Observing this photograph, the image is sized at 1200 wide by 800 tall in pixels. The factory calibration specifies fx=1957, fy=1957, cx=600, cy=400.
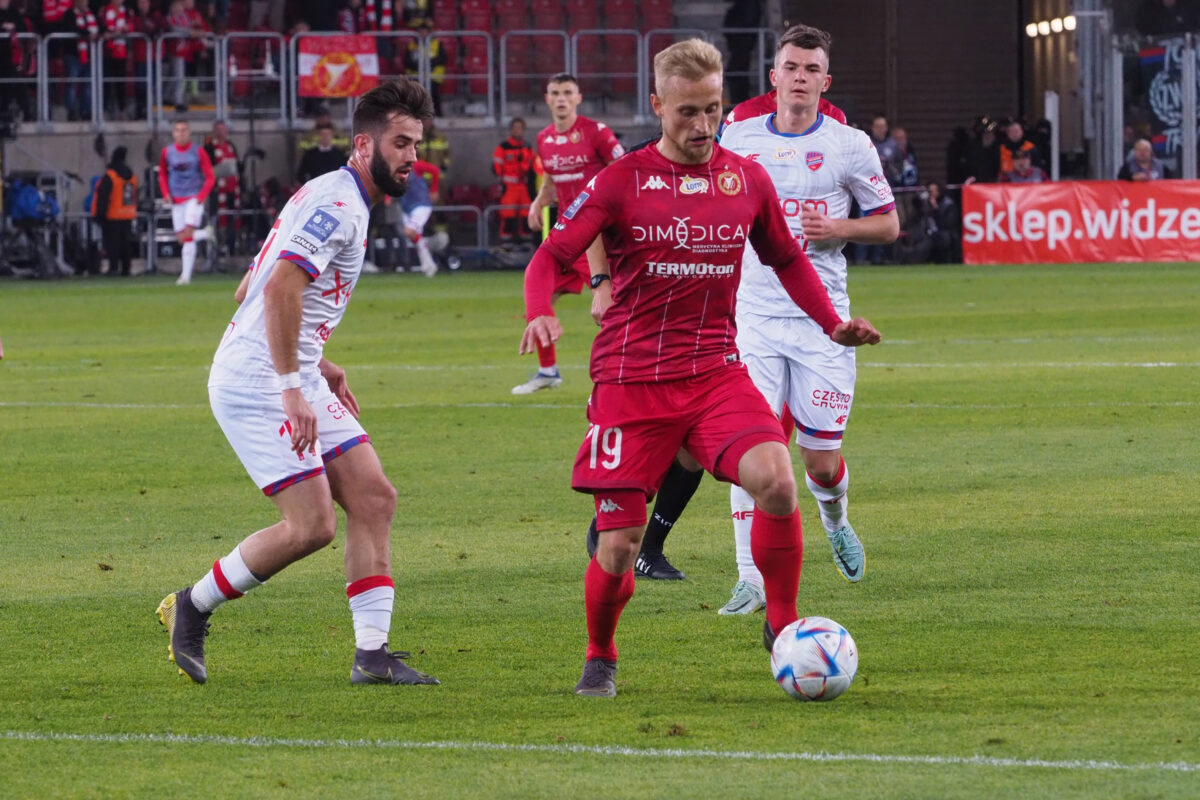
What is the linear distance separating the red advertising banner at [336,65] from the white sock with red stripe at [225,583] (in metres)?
25.3

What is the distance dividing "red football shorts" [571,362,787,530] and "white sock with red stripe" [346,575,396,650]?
783 millimetres

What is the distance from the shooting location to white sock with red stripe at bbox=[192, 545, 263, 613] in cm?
629

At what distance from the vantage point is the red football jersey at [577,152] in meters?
15.8

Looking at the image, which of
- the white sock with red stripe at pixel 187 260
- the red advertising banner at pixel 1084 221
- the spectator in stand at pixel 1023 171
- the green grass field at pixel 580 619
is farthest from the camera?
the spectator in stand at pixel 1023 171

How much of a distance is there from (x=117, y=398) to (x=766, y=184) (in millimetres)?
9975

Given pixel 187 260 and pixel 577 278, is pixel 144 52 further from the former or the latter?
pixel 577 278

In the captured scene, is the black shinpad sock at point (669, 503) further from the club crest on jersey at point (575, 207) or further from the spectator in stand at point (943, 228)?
the spectator in stand at point (943, 228)

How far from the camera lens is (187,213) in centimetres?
2827

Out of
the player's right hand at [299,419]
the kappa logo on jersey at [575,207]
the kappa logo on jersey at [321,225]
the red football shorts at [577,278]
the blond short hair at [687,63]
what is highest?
the blond short hair at [687,63]

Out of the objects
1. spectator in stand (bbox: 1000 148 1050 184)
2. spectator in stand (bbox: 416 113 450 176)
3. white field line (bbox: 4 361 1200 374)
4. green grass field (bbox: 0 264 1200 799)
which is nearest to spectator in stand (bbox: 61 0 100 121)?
spectator in stand (bbox: 416 113 450 176)

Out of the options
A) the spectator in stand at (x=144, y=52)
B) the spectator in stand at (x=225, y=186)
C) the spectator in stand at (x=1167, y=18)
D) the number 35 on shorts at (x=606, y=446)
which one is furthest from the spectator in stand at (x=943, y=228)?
the number 35 on shorts at (x=606, y=446)

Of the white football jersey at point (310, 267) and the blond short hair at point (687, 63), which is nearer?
the blond short hair at point (687, 63)

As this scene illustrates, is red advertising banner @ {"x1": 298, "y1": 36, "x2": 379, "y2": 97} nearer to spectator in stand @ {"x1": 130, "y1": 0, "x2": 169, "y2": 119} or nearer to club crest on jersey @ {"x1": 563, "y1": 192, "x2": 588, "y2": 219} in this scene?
spectator in stand @ {"x1": 130, "y1": 0, "x2": 169, "y2": 119}

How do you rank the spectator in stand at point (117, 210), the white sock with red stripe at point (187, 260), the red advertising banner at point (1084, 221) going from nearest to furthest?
1. the white sock with red stripe at point (187, 260)
2. the red advertising banner at point (1084, 221)
3. the spectator in stand at point (117, 210)
